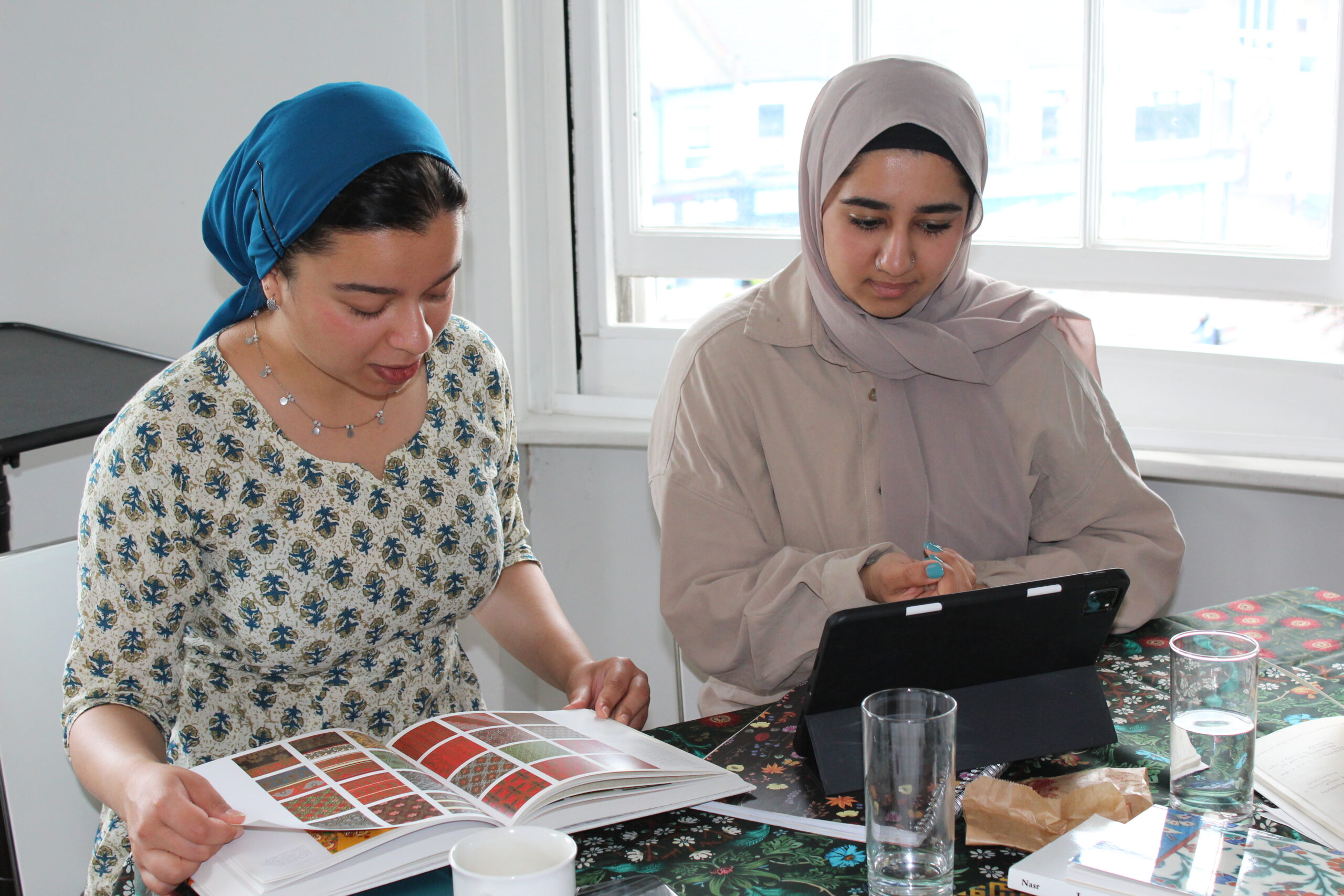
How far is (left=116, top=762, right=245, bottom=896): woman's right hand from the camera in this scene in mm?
856

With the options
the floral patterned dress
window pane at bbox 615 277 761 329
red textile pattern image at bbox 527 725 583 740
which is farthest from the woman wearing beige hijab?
window pane at bbox 615 277 761 329

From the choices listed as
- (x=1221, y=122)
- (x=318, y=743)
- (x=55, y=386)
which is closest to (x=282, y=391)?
(x=318, y=743)

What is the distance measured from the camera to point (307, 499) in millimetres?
1293

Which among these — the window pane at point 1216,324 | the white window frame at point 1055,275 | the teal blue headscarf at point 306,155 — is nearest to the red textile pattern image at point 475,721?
the teal blue headscarf at point 306,155

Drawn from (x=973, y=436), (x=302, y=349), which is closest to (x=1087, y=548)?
(x=973, y=436)

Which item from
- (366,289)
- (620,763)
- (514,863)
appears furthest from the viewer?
(366,289)

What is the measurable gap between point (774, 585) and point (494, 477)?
15.2 inches

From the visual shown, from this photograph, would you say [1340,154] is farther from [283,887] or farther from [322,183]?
[283,887]

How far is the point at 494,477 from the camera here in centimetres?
150

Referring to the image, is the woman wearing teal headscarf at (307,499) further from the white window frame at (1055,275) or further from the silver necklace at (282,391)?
the white window frame at (1055,275)

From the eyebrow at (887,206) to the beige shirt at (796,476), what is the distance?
0.53 feet

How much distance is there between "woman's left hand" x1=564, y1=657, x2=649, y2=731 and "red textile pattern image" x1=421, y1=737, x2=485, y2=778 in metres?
0.16

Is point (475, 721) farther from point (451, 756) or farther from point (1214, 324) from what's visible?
point (1214, 324)

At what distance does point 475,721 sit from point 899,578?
0.49 meters
